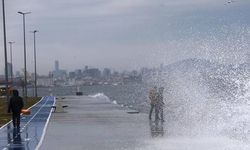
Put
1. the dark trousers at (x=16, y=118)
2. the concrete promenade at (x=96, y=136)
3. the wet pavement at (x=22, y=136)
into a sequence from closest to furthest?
the concrete promenade at (x=96, y=136) < the wet pavement at (x=22, y=136) < the dark trousers at (x=16, y=118)

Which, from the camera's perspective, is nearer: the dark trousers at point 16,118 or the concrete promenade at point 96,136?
the concrete promenade at point 96,136

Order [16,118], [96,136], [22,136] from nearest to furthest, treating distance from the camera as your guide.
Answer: [96,136] < [22,136] < [16,118]

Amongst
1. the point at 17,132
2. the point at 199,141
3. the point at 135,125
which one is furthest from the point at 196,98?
the point at 199,141

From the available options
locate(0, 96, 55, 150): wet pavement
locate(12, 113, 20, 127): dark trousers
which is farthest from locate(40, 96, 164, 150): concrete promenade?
locate(12, 113, 20, 127): dark trousers

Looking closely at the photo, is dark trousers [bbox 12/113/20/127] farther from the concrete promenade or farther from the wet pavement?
the concrete promenade

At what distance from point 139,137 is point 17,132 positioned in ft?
20.4

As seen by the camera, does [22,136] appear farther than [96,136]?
Yes

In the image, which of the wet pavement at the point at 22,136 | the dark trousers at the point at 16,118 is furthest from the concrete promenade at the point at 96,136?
the dark trousers at the point at 16,118

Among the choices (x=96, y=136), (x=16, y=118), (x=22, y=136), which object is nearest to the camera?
(x=96, y=136)

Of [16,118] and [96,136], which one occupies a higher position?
[16,118]

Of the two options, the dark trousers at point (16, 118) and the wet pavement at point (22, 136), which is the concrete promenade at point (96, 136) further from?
the dark trousers at point (16, 118)

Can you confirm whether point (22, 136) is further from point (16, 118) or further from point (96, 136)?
point (16, 118)

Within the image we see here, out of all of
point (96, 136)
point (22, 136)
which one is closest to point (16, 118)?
point (22, 136)

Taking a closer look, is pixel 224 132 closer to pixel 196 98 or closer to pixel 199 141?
pixel 199 141
